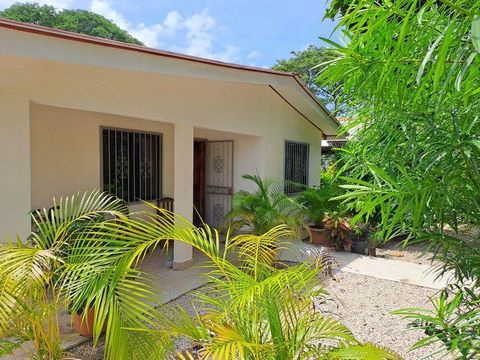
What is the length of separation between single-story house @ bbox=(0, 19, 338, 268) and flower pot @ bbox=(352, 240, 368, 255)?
272 cm

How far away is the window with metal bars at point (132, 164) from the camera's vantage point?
720 cm

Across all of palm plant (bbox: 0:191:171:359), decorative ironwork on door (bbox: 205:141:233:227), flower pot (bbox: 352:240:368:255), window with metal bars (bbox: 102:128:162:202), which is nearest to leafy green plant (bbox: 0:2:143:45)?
decorative ironwork on door (bbox: 205:141:233:227)

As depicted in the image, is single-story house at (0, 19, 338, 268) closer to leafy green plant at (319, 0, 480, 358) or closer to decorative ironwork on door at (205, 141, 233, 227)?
decorative ironwork on door at (205, 141, 233, 227)

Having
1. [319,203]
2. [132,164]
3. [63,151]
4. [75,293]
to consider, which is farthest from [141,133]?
[75,293]

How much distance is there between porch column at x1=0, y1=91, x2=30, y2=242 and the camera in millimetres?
3986

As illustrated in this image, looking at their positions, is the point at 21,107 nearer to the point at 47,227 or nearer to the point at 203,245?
the point at 47,227

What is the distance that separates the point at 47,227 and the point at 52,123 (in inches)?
168

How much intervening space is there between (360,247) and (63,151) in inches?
288

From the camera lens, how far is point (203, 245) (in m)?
2.46

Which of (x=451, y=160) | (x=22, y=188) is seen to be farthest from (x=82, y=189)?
(x=451, y=160)

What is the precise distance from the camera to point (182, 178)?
658cm

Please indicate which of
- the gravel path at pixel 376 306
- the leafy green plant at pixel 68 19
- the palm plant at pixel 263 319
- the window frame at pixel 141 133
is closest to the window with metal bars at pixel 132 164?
the window frame at pixel 141 133

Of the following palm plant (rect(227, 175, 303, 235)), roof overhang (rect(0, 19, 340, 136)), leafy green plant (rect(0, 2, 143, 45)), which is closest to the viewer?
roof overhang (rect(0, 19, 340, 136))

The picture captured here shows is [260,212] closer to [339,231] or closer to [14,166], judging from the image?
[339,231]
